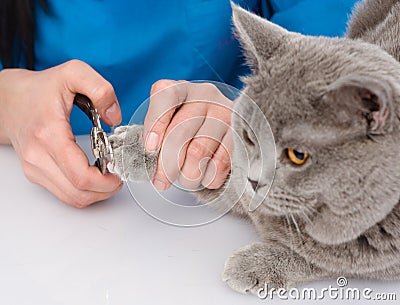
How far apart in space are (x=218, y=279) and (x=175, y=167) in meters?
0.17

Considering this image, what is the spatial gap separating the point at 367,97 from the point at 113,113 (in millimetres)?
420

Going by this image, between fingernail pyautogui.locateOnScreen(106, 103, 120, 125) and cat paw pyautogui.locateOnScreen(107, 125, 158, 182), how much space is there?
4 cm

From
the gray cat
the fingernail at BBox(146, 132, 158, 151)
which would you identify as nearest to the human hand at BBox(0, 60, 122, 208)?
the fingernail at BBox(146, 132, 158, 151)

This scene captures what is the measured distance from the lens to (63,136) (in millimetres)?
813

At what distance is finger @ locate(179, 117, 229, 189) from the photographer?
74cm

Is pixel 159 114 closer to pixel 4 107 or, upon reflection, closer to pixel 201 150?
pixel 201 150

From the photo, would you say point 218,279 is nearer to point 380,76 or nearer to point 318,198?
point 318,198

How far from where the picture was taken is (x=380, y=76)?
0.55m

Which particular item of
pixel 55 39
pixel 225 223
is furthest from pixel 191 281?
pixel 55 39

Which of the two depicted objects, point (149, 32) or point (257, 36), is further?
point (149, 32)

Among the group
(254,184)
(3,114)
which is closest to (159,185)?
(254,184)
